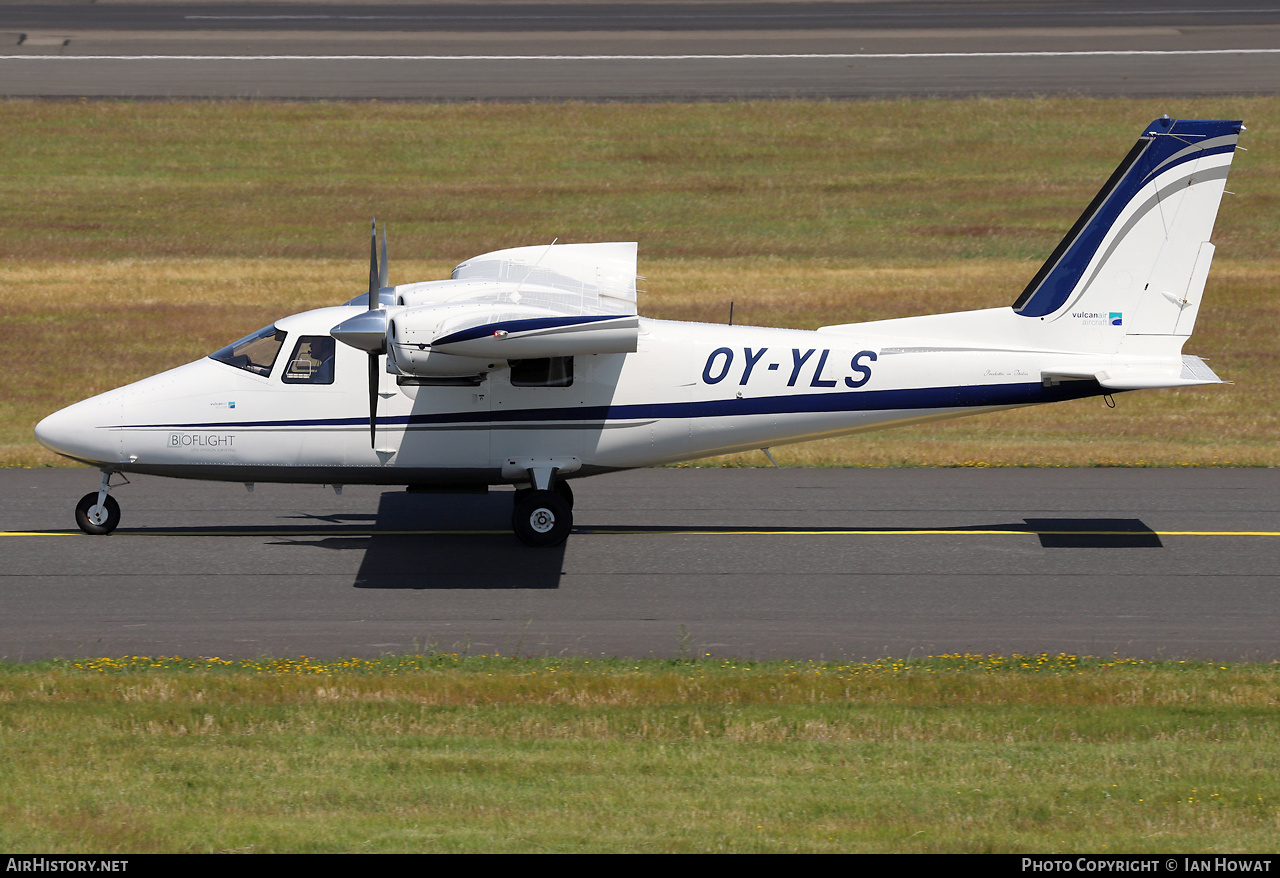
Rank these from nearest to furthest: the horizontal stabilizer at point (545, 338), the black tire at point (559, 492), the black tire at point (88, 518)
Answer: the horizontal stabilizer at point (545, 338), the black tire at point (88, 518), the black tire at point (559, 492)

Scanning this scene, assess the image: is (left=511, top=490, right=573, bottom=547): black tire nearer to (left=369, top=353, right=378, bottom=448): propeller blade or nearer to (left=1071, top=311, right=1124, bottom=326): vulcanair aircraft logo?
(left=369, top=353, right=378, bottom=448): propeller blade

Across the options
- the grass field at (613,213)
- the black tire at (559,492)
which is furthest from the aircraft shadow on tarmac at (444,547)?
the grass field at (613,213)

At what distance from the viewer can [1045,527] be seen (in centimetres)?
1722

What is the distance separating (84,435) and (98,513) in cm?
111

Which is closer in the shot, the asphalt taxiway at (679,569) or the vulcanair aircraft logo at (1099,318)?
the asphalt taxiway at (679,569)

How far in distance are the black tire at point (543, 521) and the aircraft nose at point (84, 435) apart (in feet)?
15.8

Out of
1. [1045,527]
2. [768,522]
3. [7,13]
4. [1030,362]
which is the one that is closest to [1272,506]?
[1045,527]

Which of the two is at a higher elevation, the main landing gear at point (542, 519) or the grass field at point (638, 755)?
the main landing gear at point (542, 519)

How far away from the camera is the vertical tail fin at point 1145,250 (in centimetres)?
1614

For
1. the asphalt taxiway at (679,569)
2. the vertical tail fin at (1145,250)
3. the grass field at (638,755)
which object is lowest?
the grass field at (638,755)

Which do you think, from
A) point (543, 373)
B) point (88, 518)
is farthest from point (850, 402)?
point (88, 518)

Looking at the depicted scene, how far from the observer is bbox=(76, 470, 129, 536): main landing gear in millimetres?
16547

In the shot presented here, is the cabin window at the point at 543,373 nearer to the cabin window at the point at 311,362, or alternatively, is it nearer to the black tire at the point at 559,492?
the black tire at the point at 559,492

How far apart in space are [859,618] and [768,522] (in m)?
4.02
